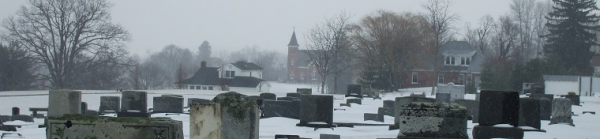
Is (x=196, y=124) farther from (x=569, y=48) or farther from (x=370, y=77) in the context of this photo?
(x=569, y=48)

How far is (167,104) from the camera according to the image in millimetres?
25469

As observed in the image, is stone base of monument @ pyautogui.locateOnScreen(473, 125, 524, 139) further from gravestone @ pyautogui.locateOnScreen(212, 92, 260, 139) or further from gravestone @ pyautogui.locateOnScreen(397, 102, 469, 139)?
gravestone @ pyautogui.locateOnScreen(212, 92, 260, 139)

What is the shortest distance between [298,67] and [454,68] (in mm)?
51519

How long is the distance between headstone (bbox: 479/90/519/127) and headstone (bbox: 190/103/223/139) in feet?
20.6

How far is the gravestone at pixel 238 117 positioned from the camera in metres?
9.25

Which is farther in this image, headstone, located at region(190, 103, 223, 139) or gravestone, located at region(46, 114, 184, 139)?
headstone, located at region(190, 103, 223, 139)

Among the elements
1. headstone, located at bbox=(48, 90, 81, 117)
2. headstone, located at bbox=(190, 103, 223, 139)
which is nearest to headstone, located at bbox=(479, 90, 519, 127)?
headstone, located at bbox=(190, 103, 223, 139)

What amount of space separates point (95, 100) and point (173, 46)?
347 ft

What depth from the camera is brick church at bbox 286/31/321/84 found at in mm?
113438

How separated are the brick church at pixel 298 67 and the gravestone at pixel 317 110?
305 ft

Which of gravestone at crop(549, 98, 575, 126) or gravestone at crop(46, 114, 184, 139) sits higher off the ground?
gravestone at crop(46, 114, 184, 139)

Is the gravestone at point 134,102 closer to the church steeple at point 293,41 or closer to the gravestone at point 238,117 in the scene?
the gravestone at point 238,117

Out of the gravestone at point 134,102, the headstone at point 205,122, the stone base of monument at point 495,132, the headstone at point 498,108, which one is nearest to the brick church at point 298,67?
the gravestone at point 134,102

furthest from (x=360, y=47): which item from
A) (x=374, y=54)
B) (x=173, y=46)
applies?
(x=173, y=46)
